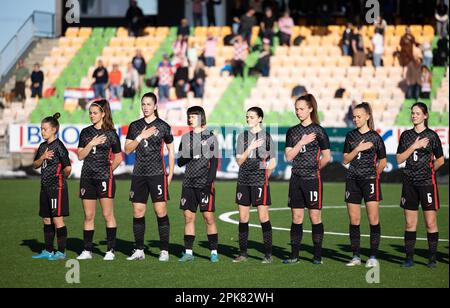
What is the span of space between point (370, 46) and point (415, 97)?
3.80 m

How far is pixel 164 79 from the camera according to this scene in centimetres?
2955

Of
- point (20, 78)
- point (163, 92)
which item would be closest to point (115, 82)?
point (163, 92)

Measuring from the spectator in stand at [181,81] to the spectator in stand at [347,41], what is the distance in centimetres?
562

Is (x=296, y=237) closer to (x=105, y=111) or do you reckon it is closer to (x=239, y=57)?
(x=105, y=111)

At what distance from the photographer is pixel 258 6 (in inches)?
1331

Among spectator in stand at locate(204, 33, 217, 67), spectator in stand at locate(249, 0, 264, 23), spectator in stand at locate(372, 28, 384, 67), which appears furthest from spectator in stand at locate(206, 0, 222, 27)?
spectator in stand at locate(372, 28, 384, 67)

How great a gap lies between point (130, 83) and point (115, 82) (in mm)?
606

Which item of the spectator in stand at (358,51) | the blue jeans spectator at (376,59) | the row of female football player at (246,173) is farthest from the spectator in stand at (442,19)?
the row of female football player at (246,173)

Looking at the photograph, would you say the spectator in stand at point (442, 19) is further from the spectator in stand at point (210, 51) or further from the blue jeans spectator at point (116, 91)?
the blue jeans spectator at point (116, 91)

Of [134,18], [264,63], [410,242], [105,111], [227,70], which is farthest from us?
[134,18]

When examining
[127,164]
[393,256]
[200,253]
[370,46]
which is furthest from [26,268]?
[370,46]

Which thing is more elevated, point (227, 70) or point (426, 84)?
point (227, 70)

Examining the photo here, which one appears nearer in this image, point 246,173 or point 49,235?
point 246,173

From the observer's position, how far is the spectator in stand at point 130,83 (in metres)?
30.2
